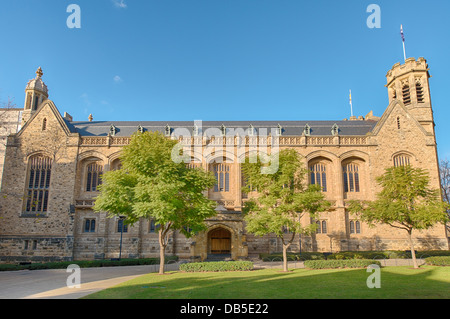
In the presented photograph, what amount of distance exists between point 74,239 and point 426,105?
154ft

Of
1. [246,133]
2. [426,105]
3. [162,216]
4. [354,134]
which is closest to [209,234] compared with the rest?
[246,133]

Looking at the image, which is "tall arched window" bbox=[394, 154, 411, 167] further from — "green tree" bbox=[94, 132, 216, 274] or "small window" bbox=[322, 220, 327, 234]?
"green tree" bbox=[94, 132, 216, 274]

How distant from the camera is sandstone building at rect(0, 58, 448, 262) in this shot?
117ft

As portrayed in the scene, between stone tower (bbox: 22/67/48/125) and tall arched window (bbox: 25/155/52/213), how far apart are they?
8.77m

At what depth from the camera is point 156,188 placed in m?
20.6

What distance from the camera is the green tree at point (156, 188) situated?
20.9m

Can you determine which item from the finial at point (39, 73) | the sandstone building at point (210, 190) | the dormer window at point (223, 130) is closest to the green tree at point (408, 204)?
the sandstone building at point (210, 190)

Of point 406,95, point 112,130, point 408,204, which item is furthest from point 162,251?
point 406,95

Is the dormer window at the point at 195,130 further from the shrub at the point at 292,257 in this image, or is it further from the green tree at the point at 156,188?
the shrub at the point at 292,257

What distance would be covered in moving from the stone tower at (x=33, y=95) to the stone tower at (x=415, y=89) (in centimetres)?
4934

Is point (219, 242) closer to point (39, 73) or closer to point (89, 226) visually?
point (89, 226)

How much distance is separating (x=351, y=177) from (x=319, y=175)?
4022mm

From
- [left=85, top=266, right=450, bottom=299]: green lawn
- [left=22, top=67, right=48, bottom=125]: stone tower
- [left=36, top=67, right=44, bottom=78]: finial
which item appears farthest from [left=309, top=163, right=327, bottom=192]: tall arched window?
[left=36, top=67, right=44, bottom=78]: finial
